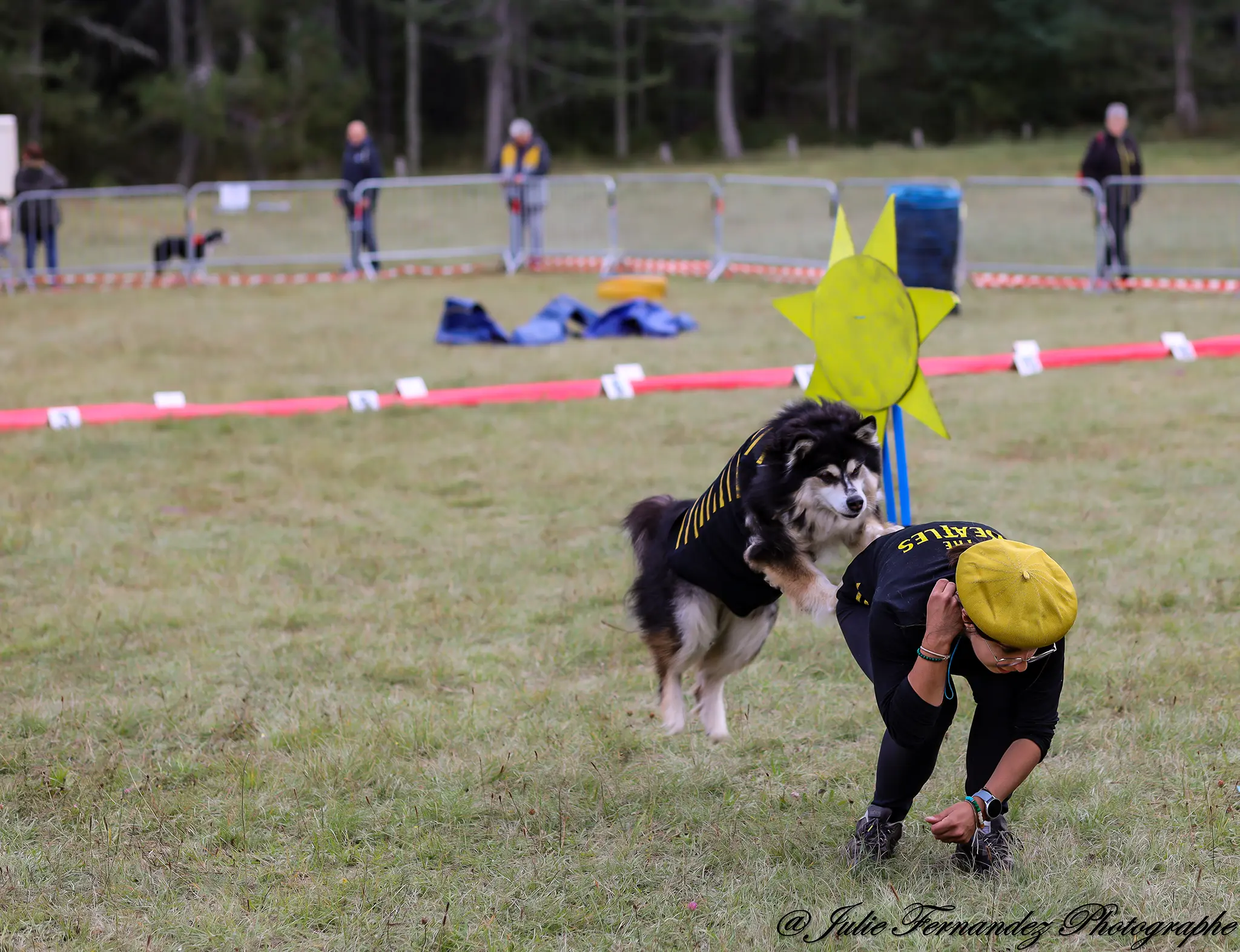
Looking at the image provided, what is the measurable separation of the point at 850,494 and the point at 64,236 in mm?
18998

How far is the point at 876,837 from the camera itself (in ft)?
12.2

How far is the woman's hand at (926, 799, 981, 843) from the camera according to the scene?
10.8 ft

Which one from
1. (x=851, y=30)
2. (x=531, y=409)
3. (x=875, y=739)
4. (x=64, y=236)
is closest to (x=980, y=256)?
(x=531, y=409)

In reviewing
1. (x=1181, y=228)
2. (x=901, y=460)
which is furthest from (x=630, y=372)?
(x=1181, y=228)

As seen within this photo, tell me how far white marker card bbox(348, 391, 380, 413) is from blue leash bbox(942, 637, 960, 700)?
24.4 ft

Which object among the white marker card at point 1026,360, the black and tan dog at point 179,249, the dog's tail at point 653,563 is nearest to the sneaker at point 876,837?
the dog's tail at point 653,563

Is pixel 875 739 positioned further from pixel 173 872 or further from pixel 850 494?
pixel 173 872

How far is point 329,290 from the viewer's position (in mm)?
17891

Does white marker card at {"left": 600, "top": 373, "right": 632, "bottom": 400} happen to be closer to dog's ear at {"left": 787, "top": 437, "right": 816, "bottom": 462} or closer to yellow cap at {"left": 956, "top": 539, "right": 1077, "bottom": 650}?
dog's ear at {"left": 787, "top": 437, "right": 816, "bottom": 462}

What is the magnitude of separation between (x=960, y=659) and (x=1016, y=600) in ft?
1.41

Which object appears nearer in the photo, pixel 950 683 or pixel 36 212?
pixel 950 683

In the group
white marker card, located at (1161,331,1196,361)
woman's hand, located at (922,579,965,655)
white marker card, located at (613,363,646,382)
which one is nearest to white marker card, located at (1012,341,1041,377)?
white marker card, located at (1161,331,1196,361)

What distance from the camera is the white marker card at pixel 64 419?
384 inches

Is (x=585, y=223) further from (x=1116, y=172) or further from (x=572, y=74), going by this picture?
(x=572, y=74)
